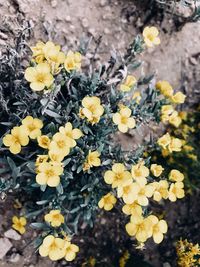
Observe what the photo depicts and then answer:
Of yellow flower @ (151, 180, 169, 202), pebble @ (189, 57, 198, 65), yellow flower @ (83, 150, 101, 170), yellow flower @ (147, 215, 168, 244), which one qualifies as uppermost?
pebble @ (189, 57, 198, 65)

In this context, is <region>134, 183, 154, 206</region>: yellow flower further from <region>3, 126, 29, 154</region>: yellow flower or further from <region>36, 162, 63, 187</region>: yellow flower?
<region>3, 126, 29, 154</region>: yellow flower

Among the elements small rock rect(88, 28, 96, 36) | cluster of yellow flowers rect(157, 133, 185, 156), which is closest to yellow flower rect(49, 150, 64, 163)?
cluster of yellow flowers rect(157, 133, 185, 156)

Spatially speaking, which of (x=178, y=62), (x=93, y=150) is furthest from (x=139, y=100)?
(x=178, y=62)

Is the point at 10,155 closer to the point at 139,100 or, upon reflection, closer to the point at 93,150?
the point at 93,150

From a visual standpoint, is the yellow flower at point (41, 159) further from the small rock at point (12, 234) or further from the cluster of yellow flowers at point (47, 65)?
the small rock at point (12, 234)

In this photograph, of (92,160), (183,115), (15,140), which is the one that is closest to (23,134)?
(15,140)

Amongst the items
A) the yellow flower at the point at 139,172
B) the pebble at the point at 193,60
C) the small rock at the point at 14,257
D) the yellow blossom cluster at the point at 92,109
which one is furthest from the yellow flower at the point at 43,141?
the pebble at the point at 193,60
